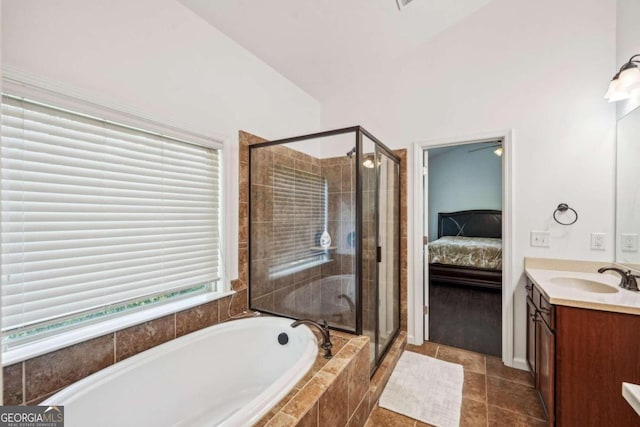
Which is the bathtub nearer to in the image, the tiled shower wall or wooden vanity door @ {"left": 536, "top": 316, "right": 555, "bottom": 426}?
the tiled shower wall

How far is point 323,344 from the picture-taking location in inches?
65.9

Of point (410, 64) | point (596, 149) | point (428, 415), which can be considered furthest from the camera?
point (410, 64)

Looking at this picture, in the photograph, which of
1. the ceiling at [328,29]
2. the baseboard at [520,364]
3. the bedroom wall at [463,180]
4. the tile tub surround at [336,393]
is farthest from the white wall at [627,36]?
the bedroom wall at [463,180]

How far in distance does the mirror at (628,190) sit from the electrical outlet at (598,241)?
7cm

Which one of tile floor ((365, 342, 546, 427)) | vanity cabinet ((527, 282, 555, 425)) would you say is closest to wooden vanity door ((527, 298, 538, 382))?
vanity cabinet ((527, 282, 555, 425))

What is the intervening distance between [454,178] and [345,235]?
4701mm

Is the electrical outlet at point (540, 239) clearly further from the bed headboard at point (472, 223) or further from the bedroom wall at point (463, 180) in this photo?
the bed headboard at point (472, 223)

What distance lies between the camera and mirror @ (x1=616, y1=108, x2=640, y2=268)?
1837mm

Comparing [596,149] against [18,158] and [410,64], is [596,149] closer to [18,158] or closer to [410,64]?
[410,64]

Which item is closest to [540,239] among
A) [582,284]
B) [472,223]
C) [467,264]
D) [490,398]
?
[582,284]

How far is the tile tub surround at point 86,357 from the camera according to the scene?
1.20m

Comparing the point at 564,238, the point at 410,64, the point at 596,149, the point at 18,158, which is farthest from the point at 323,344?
the point at 410,64

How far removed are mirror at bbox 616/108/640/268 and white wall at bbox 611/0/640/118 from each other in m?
0.08

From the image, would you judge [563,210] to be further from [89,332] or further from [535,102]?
[89,332]
